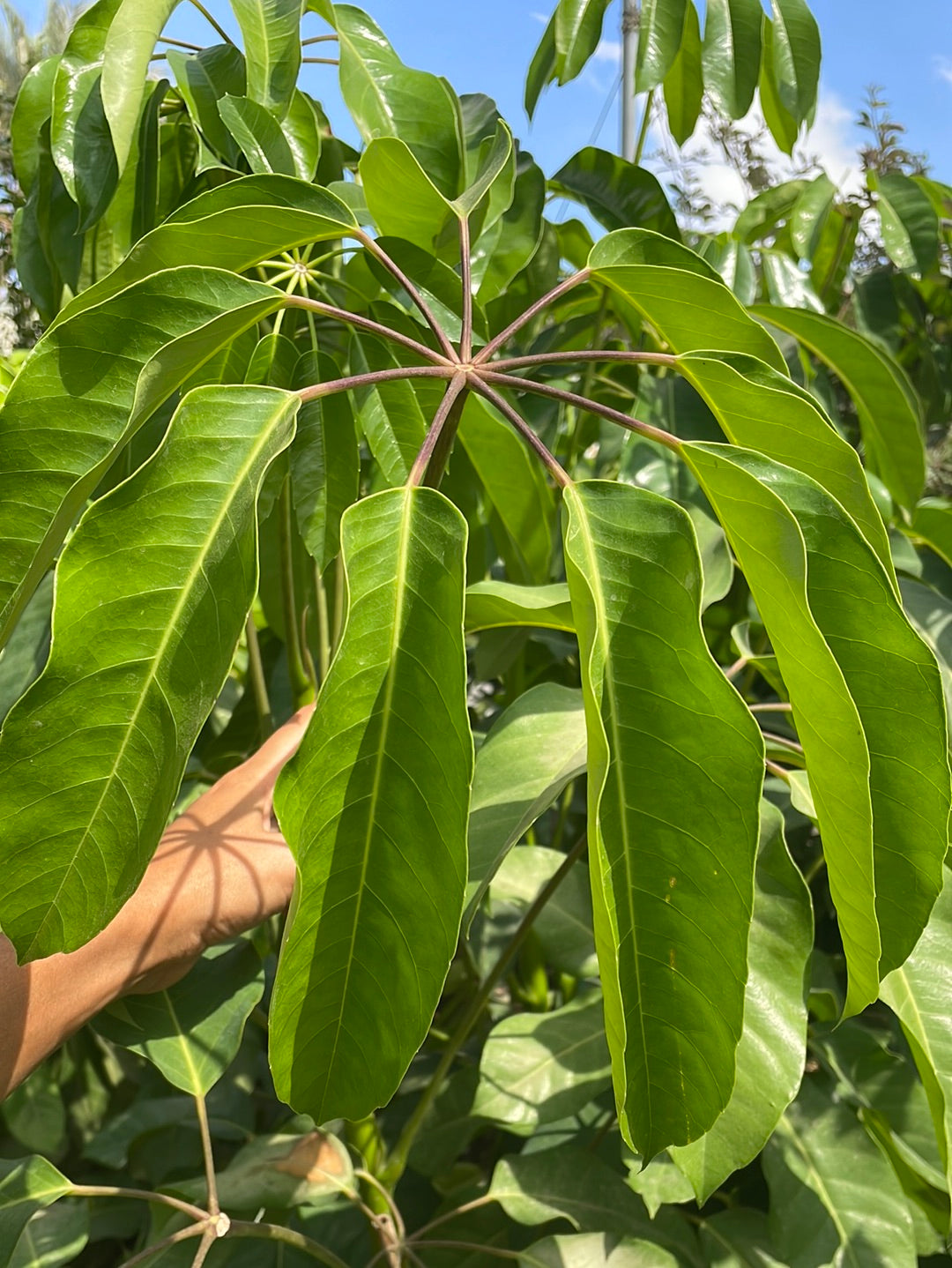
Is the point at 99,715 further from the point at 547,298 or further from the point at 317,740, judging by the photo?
the point at 547,298

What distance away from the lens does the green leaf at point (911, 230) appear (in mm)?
1386

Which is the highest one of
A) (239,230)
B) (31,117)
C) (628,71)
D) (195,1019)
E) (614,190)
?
(628,71)

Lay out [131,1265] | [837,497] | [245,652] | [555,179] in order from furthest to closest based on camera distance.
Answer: [245,652] < [555,179] < [131,1265] < [837,497]

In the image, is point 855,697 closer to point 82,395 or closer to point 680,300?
point 680,300

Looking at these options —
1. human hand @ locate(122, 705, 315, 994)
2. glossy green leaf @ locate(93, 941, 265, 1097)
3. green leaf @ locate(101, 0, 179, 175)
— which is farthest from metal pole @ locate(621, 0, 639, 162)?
glossy green leaf @ locate(93, 941, 265, 1097)

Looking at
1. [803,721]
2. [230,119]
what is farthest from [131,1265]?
[230,119]

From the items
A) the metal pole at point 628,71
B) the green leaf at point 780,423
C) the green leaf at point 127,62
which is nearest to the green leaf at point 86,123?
the green leaf at point 127,62

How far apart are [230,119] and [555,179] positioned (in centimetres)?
60

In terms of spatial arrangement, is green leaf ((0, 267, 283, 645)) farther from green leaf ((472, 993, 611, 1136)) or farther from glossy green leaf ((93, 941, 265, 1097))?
green leaf ((472, 993, 611, 1136))

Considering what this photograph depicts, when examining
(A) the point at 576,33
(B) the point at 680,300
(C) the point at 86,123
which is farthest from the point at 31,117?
(B) the point at 680,300

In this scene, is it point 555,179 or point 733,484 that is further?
point 555,179

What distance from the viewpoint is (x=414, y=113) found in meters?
0.88

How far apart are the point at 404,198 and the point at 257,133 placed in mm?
122

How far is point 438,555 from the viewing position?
523 mm
